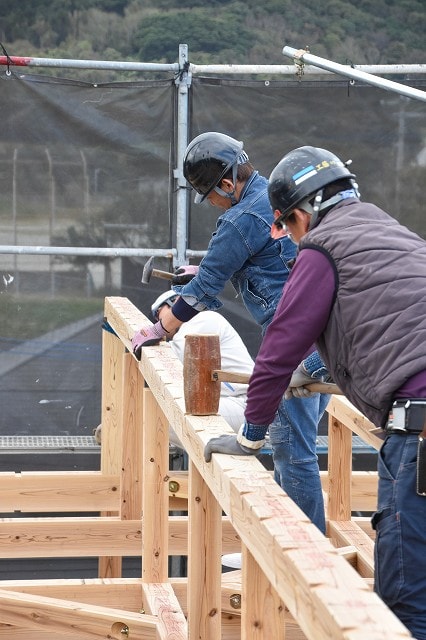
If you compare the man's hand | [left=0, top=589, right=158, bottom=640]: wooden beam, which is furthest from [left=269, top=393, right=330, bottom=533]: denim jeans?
the man's hand

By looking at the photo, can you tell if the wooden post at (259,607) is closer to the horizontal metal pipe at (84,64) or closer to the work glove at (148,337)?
the work glove at (148,337)

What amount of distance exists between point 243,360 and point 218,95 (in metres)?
2.02

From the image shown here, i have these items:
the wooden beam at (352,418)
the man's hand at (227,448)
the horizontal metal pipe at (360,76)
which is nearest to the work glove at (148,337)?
the wooden beam at (352,418)

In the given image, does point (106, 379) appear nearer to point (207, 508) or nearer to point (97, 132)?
point (97, 132)

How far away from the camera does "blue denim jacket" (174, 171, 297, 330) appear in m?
4.37

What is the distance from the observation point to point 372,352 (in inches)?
113

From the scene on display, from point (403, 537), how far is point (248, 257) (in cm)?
181

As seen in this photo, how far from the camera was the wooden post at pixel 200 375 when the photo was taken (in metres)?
3.49

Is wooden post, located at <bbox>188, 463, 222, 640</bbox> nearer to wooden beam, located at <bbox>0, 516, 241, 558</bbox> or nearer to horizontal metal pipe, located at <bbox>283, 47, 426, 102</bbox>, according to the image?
wooden beam, located at <bbox>0, 516, 241, 558</bbox>

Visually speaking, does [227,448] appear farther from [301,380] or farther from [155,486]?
[155,486]

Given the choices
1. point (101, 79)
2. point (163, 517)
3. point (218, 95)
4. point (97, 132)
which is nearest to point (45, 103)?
point (97, 132)

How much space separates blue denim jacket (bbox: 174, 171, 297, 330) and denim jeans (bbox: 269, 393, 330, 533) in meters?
0.41

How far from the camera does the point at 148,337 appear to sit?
471cm

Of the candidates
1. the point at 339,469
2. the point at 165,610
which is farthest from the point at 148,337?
the point at 339,469
